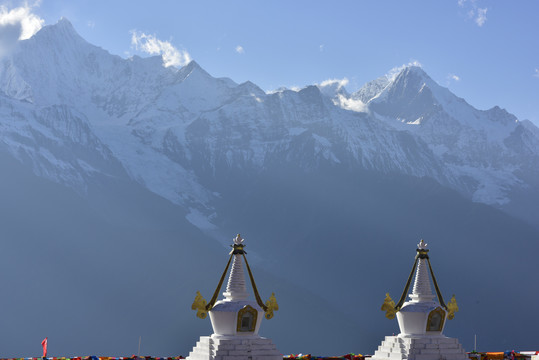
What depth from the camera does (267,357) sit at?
147 feet

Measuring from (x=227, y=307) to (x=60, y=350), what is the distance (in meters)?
156

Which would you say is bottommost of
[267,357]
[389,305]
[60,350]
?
[267,357]

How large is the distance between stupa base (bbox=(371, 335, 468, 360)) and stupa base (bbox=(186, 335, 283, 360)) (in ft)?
24.1

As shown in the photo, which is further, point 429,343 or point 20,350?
point 20,350

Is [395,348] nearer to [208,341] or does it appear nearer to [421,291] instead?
[421,291]

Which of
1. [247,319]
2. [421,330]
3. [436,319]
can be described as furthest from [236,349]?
[436,319]

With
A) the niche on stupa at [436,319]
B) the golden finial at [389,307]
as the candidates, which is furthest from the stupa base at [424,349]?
the golden finial at [389,307]

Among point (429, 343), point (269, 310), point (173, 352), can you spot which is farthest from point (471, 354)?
point (173, 352)

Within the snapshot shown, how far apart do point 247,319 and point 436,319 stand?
1119 cm

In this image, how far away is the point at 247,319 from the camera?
1794 inches

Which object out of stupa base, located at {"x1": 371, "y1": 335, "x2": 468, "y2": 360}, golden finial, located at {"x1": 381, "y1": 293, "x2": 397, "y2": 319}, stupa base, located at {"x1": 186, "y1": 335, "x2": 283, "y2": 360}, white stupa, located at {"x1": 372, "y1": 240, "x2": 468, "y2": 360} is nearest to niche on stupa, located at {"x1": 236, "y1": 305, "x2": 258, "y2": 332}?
stupa base, located at {"x1": 186, "y1": 335, "x2": 283, "y2": 360}

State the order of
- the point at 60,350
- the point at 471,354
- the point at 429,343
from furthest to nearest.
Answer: the point at 60,350 < the point at 471,354 < the point at 429,343

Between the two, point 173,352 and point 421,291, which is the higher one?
point 173,352

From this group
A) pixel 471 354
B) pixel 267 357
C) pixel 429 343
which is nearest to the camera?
pixel 267 357
